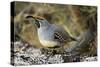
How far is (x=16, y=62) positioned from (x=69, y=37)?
685 millimetres

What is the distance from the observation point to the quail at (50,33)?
7.68 ft

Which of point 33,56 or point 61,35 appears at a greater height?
point 61,35

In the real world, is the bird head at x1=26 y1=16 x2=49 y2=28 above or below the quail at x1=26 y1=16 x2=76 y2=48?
above

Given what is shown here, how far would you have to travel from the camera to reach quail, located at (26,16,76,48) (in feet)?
7.68

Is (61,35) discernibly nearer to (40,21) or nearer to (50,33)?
(50,33)

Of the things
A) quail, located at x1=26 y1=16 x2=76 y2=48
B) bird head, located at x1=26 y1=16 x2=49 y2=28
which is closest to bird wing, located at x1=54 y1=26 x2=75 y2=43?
quail, located at x1=26 y1=16 x2=76 y2=48

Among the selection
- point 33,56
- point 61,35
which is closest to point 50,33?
point 61,35

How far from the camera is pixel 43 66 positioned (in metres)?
2.38

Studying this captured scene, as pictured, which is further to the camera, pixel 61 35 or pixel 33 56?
pixel 61 35

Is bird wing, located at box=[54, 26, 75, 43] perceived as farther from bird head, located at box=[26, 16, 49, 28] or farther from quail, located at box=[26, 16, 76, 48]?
bird head, located at box=[26, 16, 49, 28]

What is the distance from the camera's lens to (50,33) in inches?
94.0

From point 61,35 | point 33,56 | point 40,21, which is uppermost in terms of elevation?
point 40,21

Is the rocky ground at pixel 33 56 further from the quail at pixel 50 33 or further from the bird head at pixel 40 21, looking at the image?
the bird head at pixel 40 21

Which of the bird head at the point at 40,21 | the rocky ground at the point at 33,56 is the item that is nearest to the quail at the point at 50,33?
the bird head at the point at 40,21
